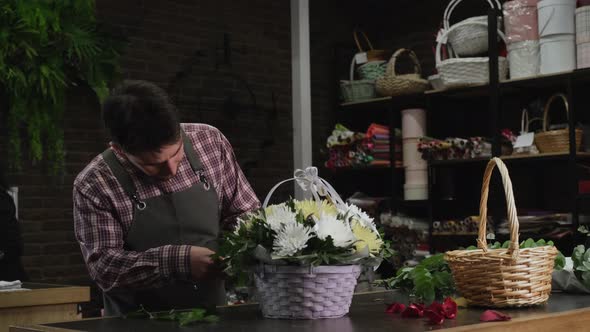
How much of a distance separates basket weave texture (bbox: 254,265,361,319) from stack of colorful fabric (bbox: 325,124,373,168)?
158 inches

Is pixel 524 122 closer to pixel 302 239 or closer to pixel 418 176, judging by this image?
pixel 418 176

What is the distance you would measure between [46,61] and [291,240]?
2964 millimetres

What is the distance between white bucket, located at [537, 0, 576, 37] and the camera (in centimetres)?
488

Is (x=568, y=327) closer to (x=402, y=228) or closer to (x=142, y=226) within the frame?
(x=142, y=226)

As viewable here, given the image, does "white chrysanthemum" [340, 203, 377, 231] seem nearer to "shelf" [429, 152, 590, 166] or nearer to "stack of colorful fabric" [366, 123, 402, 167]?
"shelf" [429, 152, 590, 166]

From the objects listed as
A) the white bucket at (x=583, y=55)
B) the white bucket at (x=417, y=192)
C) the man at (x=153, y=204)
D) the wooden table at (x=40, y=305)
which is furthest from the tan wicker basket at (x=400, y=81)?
the man at (x=153, y=204)

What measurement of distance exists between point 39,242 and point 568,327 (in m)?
3.84

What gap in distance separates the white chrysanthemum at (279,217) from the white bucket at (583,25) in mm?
3385

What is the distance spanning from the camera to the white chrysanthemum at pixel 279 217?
188 cm

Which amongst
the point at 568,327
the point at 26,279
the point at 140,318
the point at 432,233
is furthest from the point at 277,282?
the point at 432,233

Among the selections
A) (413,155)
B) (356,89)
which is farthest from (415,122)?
(356,89)

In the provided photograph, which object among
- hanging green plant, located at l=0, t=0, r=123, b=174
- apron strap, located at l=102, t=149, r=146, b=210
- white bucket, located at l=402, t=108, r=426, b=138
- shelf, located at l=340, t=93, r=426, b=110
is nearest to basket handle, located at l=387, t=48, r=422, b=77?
shelf, located at l=340, t=93, r=426, b=110

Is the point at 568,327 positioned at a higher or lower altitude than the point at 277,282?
lower

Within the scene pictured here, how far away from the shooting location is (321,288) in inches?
74.1
